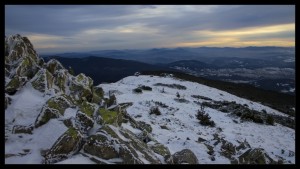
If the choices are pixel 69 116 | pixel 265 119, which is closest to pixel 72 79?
pixel 69 116

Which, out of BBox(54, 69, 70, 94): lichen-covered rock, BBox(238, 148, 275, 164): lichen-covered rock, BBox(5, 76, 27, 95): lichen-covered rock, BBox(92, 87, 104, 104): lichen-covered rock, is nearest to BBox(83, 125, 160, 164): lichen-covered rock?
BBox(238, 148, 275, 164): lichen-covered rock

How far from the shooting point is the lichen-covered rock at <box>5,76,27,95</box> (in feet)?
46.4

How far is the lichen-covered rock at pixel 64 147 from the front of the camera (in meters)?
10.7

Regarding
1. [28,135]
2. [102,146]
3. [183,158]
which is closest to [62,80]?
[28,135]

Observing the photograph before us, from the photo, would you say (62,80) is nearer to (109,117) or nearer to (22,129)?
(22,129)

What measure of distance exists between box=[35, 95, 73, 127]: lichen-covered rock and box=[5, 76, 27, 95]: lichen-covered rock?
7.55ft

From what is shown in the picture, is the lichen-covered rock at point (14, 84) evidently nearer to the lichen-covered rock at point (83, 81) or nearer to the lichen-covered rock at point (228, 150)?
the lichen-covered rock at point (83, 81)

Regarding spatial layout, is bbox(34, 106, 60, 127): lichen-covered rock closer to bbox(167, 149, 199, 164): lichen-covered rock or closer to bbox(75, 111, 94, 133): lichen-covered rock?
bbox(75, 111, 94, 133): lichen-covered rock

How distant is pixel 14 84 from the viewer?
14320 millimetres

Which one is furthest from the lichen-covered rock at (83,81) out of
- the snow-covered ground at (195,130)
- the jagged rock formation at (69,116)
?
the snow-covered ground at (195,130)

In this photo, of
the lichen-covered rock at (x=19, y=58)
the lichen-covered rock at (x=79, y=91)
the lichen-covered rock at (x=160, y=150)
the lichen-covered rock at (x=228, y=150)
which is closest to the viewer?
the lichen-covered rock at (x=160, y=150)

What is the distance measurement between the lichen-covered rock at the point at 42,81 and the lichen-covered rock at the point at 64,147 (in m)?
4.44

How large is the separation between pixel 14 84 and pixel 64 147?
18.0 ft
